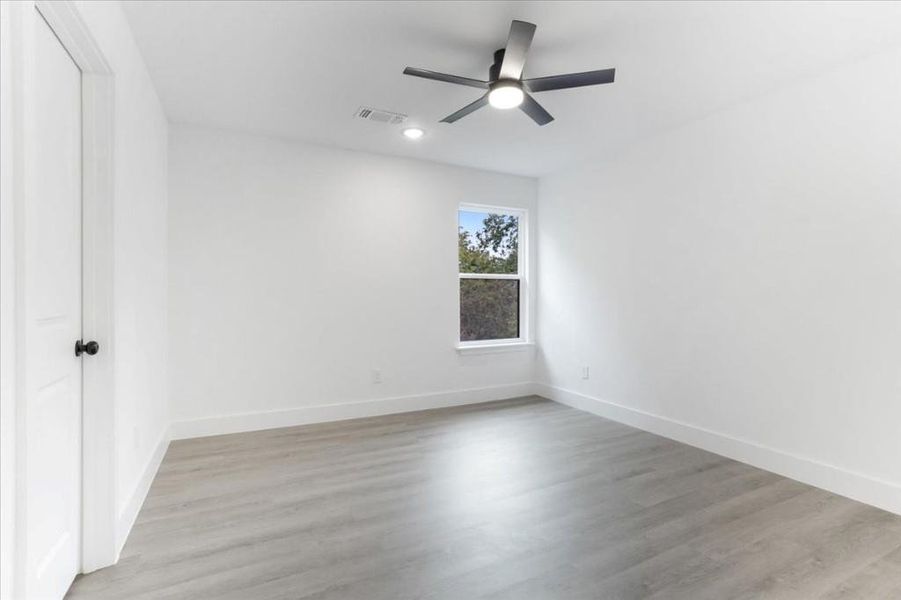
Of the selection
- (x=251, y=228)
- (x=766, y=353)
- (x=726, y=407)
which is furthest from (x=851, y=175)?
(x=251, y=228)

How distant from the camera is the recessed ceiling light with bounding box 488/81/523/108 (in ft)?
7.94

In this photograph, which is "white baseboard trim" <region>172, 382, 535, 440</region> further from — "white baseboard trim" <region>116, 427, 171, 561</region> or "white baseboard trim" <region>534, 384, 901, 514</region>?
"white baseboard trim" <region>534, 384, 901, 514</region>

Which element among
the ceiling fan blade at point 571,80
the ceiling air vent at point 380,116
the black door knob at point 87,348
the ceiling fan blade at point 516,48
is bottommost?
the black door knob at point 87,348

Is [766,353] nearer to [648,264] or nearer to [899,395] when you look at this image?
[899,395]

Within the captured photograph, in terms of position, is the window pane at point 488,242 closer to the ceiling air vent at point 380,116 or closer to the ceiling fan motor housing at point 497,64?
the ceiling air vent at point 380,116

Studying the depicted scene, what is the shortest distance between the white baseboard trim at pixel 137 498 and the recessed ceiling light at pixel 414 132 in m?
3.03

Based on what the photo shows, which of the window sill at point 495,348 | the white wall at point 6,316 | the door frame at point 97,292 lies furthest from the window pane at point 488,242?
the white wall at point 6,316

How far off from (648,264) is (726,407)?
1.32 meters

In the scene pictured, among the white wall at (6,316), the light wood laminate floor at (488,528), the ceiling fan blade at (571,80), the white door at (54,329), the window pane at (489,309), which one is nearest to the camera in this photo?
the white wall at (6,316)

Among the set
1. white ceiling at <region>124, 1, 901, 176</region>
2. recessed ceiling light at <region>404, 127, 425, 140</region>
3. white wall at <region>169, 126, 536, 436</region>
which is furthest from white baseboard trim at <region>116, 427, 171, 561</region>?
recessed ceiling light at <region>404, 127, 425, 140</region>

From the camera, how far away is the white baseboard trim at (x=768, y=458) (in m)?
2.53

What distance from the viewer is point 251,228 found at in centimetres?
387

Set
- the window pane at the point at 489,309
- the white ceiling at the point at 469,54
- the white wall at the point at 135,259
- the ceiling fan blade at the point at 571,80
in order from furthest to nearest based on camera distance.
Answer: the window pane at the point at 489,309 → the ceiling fan blade at the point at 571,80 → the white ceiling at the point at 469,54 → the white wall at the point at 135,259

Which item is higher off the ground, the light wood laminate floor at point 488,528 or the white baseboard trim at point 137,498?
the white baseboard trim at point 137,498
